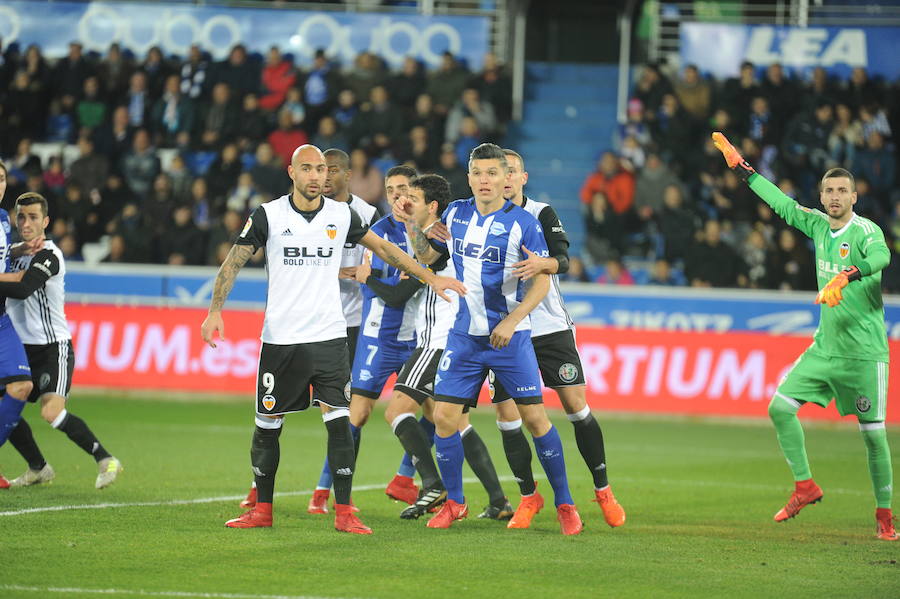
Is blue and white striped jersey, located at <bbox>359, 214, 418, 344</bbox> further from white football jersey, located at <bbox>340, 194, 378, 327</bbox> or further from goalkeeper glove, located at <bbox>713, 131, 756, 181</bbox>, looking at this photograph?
goalkeeper glove, located at <bbox>713, 131, 756, 181</bbox>

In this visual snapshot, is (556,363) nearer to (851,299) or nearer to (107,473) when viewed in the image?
(851,299)

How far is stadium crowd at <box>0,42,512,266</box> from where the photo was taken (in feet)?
68.2

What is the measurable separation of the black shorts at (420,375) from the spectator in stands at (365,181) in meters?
11.3

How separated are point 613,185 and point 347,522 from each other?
13.7m

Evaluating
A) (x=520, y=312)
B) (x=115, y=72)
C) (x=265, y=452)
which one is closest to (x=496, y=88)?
(x=115, y=72)

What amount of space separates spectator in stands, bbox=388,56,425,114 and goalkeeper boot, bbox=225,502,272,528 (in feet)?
49.0

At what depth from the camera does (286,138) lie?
2212 centimetres

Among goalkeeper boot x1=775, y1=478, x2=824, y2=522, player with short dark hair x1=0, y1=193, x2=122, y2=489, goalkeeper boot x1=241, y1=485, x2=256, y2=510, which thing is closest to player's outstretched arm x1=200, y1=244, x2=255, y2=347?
goalkeeper boot x1=241, y1=485, x2=256, y2=510

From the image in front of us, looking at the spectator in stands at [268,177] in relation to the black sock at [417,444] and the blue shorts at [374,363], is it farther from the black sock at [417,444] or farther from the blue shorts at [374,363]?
the black sock at [417,444]

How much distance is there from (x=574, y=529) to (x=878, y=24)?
17902 mm

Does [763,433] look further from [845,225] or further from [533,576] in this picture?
[533,576]

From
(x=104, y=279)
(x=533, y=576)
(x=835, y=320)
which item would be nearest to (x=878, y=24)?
(x=104, y=279)

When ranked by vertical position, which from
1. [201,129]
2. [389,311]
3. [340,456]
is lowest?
[340,456]

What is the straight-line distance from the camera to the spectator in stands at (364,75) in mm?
23344
